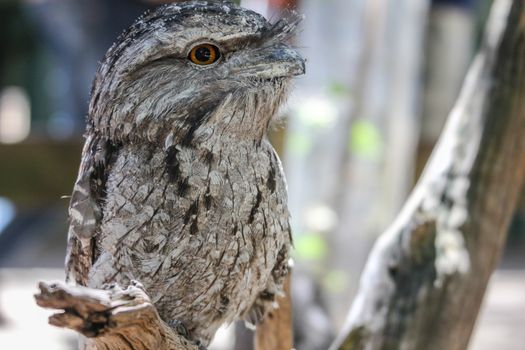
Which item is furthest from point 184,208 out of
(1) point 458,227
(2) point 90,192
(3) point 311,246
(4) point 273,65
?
(3) point 311,246

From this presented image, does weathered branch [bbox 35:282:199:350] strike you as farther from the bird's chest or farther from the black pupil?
the black pupil

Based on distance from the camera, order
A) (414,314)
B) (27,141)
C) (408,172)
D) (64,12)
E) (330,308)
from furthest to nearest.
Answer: (64,12) → (27,141) → (408,172) → (330,308) → (414,314)

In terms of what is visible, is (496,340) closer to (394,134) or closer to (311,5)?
(394,134)

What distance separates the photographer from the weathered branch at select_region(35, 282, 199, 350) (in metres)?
1.31

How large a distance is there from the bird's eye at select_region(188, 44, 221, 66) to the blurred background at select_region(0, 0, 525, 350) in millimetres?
1199

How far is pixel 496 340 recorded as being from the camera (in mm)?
5098

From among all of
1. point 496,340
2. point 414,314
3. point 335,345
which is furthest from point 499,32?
point 496,340

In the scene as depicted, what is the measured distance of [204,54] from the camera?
5.84ft

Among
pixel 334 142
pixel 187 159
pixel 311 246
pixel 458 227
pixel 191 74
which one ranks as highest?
pixel 191 74

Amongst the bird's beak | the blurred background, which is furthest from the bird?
the blurred background

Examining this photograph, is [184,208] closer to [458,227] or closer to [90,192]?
[90,192]

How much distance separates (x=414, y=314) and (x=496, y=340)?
2.83 m

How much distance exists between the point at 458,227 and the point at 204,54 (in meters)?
1.10

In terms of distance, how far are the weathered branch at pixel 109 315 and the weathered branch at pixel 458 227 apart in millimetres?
1023
